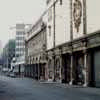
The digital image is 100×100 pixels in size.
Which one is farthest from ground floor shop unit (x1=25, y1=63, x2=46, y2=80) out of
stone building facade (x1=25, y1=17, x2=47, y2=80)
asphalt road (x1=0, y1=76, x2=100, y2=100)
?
asphalt road (x1=0, y1=76, x2=100, y2=100)

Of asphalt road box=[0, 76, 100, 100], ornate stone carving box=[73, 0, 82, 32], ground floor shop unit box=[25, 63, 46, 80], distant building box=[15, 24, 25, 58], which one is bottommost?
asphalt road box=[0, 76, 100, 100]

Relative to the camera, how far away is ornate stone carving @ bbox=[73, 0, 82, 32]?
4019 centimetres

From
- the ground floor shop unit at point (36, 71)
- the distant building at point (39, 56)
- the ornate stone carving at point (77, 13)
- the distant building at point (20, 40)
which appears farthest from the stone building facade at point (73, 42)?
the distant building at point (20, 40)

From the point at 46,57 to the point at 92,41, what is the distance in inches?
1019

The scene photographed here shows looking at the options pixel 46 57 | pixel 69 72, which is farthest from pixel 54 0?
pixel 69 72

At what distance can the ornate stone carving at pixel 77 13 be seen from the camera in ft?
132

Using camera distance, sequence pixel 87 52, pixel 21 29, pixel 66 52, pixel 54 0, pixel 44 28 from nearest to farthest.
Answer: pixel 87 52, pixel 66 52, pixel 54 0, pixel 44 28, pixel 21 29

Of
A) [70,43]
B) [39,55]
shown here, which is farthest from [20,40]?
[70,43]

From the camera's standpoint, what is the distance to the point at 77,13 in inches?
1625

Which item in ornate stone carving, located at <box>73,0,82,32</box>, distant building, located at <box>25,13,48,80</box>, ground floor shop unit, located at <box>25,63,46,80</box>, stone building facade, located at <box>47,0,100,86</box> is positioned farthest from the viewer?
ground floor shop unit, located at <box>25,63,46,80</box>

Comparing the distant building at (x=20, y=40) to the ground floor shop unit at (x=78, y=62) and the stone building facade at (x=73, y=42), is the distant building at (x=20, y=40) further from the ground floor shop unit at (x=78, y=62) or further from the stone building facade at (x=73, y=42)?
the ground floor shop unit at (x=78, y=62)

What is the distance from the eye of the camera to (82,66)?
3934 cm

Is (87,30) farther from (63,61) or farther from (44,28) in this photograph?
(44,28)

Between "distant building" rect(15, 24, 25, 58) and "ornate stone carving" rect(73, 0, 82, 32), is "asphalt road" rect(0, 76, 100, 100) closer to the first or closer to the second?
"ornate stone carving" rect(73, 0, 82, 32)
